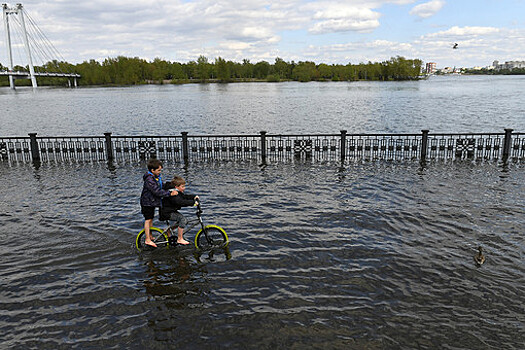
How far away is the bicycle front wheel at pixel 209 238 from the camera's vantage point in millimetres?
9280

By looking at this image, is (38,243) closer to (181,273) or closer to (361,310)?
(181,273)

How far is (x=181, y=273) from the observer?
8320 mm

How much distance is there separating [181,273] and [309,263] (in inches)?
112

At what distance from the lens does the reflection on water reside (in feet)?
20.6

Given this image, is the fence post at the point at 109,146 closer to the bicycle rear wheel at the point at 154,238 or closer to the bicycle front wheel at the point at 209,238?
the bicycle rear wheel at the point at 154,238

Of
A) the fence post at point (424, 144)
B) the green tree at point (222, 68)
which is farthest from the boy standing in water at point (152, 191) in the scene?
the green tree at point (222, 68)

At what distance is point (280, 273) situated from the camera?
26.9 feet

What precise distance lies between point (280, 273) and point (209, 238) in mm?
2086

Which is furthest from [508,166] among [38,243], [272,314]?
[38,243]

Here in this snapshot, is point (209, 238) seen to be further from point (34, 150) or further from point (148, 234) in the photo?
point (34, 150)

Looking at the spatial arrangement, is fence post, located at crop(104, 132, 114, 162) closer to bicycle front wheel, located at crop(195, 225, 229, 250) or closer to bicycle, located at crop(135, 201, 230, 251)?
bicycle, located at crop(135, 201, 230, 251)

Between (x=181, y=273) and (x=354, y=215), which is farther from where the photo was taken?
(x=354, y=215)

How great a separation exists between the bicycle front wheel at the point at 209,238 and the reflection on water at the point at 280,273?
0.26 m

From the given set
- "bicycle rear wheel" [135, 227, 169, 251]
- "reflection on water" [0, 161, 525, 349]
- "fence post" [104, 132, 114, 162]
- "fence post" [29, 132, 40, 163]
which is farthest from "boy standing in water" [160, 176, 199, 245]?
"fence post" [29, 132, 40, 163]
